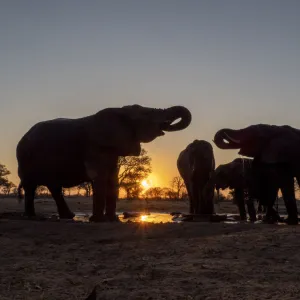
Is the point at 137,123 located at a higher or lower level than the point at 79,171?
higher

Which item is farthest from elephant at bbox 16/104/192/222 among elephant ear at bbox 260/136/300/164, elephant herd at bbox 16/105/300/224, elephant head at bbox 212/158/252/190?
elephant head at bbox 212/158/252/190

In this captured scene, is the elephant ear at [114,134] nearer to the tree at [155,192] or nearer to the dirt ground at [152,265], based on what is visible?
the dirt ground at [152,265]

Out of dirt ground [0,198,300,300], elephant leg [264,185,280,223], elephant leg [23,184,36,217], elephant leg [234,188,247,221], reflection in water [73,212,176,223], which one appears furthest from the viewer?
elephant leg [234,188,247,221]

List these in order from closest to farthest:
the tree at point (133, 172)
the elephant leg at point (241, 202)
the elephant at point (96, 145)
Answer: the elephant at point (96, 145), the elephant leg at point (241, 202), the tree at point (133, 172)

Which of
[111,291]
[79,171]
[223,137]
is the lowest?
[111,291]

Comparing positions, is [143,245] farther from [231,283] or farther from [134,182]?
[134,182]

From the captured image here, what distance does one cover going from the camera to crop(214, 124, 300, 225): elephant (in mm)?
11078

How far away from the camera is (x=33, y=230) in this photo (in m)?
9.44

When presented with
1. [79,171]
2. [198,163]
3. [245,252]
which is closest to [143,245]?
[245,252]

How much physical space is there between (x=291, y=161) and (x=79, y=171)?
18.4ft

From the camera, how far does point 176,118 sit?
13.0 meters

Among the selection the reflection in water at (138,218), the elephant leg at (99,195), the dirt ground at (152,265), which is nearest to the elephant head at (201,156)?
the reflection in water at (138,218)

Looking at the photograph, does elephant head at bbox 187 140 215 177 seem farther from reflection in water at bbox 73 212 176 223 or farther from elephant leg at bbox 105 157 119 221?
elephant leg at bbox 105 157 119 221

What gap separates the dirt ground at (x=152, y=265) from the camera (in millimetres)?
4586
